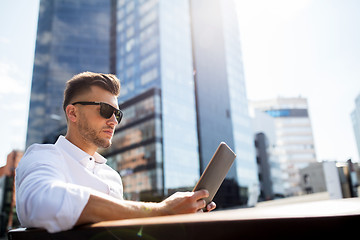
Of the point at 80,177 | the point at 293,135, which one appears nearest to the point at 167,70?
the point at 80,177

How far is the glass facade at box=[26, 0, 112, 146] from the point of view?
4518cm

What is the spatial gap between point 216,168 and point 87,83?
0.77m

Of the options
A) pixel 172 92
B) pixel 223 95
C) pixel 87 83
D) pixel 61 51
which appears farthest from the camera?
pixel 223 95

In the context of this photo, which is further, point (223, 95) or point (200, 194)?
point (223, 95)

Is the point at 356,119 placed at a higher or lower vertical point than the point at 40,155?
higher

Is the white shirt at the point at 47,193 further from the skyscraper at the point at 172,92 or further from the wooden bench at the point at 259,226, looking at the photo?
the skyscraper at the point at 172,92

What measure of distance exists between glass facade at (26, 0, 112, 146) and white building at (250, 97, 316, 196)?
72.8 meters

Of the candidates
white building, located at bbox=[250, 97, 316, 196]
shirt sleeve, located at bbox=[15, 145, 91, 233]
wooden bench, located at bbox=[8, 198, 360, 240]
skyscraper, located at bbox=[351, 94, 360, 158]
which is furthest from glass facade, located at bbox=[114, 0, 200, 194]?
skyscraper, located at bbox=[351, 94, 360, 158]

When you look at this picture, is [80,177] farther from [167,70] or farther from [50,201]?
[167,70]

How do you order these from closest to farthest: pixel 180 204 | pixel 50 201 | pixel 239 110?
pixel 50 201 < pixel 180 204 < pixel 239 110

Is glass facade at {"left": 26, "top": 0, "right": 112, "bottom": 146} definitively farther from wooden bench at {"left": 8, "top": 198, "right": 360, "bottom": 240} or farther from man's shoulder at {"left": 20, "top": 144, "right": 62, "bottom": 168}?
wooden bench at {"left": 8, "top": 198, "right": 360, "bottom": 240}

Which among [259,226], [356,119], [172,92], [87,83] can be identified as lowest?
[259,226]

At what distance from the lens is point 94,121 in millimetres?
1453

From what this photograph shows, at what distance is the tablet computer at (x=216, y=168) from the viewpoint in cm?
104
